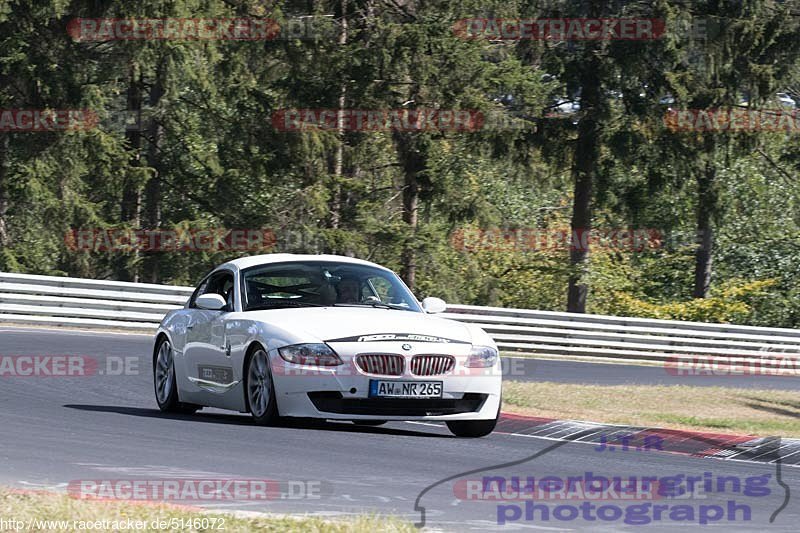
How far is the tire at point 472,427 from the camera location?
38.7ft

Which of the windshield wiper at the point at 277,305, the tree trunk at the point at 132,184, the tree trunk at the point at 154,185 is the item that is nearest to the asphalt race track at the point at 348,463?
the windshield wiper at the point at 277,305

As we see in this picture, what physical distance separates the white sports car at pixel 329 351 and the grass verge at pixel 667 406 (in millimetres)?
3040

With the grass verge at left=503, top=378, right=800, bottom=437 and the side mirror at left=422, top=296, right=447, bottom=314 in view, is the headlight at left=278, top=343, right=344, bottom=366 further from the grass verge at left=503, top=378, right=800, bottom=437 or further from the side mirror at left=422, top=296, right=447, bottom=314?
the grass verge at left=503, top=378, right=800, bottom=437

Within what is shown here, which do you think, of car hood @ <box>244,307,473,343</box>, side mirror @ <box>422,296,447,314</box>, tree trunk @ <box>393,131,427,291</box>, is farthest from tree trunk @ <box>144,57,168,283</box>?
car hood @ <box>244,307,473,343</box>

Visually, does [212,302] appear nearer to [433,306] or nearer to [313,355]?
[313,355]

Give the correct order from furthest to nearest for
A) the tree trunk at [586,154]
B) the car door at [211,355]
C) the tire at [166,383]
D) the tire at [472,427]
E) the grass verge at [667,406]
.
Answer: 1. the tree trunk at [586,154]
2. the grass verge at [667,406]
3. the tire at [166,383]
4. the car door at [211,355]
5. the tire at [472,427]

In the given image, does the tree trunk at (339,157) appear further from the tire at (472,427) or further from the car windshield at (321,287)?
the tire at (472,427)

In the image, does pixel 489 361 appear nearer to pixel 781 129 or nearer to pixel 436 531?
pixel 436 531

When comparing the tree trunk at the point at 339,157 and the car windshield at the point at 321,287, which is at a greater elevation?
the car windshield at the point at 321,287

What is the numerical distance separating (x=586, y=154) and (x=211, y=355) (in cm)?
2521

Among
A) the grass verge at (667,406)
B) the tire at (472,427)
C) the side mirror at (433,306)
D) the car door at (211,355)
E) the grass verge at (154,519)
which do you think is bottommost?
the grass verge at (667,406)

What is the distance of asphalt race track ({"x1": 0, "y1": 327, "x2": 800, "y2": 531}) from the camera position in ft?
25.3

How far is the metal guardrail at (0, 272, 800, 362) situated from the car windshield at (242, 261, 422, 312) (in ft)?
47.8

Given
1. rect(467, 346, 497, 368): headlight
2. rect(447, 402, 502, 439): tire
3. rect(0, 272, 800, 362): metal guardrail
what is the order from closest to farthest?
rect(467, 346, 497, 368): headlight
rect(447, 402, 502, 439): tire
rect(0, 272, 800, 362): metal guardrail
